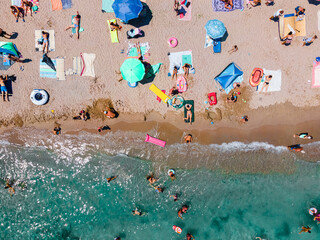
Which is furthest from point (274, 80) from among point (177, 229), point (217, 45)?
point (177, 229)

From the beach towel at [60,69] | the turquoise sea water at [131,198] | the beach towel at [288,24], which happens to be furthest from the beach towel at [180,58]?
the beach towel at [60,69]

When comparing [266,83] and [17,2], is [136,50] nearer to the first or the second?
[17,2]

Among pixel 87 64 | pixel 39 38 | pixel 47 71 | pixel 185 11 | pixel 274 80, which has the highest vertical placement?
pixel 185 11

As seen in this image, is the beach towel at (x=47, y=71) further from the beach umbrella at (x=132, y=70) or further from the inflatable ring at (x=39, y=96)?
the beach umbrella at (x=132, y=70)

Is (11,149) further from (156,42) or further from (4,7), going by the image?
(156,42)

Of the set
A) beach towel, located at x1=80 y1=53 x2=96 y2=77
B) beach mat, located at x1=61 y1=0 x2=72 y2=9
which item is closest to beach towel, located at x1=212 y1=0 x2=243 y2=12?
beach towel, located at x1=80 y1=53 x2=96 y2=77

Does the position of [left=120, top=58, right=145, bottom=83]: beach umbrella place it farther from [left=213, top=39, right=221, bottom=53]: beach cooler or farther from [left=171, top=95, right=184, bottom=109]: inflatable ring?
[left=213, top=39, right=221, bottom=53]: beach cooler
